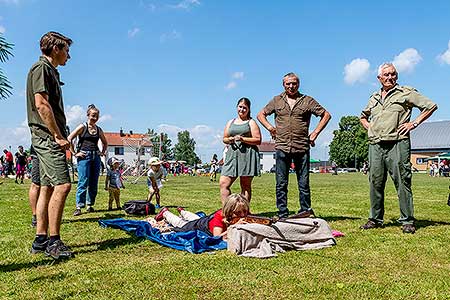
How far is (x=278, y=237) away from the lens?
16.2ft

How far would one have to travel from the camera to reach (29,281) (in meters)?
3.71

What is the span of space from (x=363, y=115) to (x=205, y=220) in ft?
9.70

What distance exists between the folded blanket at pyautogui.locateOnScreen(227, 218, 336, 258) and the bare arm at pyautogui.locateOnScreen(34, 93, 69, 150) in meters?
2.03

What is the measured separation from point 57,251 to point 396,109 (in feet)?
15.2

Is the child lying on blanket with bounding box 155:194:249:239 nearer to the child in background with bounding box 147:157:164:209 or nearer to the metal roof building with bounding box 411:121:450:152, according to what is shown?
the child in background with bounding box 147:157:164:209

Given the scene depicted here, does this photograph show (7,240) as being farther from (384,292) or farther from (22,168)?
(22,168)

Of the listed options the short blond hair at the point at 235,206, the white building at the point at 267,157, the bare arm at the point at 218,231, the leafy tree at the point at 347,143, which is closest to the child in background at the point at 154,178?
the bare arm at the point at 218,231

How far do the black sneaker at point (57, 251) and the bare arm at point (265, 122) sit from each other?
3.53 meters

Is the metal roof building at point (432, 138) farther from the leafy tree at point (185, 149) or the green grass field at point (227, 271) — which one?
the green grass field at point (227, 271)

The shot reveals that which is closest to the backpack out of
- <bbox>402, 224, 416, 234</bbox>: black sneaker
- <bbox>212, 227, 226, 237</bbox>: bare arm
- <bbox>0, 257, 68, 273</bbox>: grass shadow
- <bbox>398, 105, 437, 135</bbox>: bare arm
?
<bbox>212, 227, 226, 237</bbox>: bare arm

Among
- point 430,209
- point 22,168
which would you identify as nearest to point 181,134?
A: point 22,168

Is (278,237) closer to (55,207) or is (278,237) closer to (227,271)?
(227,271)

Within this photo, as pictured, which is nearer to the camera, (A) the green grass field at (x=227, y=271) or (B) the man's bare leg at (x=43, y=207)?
(A) the green grass field at (x=227, y=271)

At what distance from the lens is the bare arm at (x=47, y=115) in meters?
4.58
